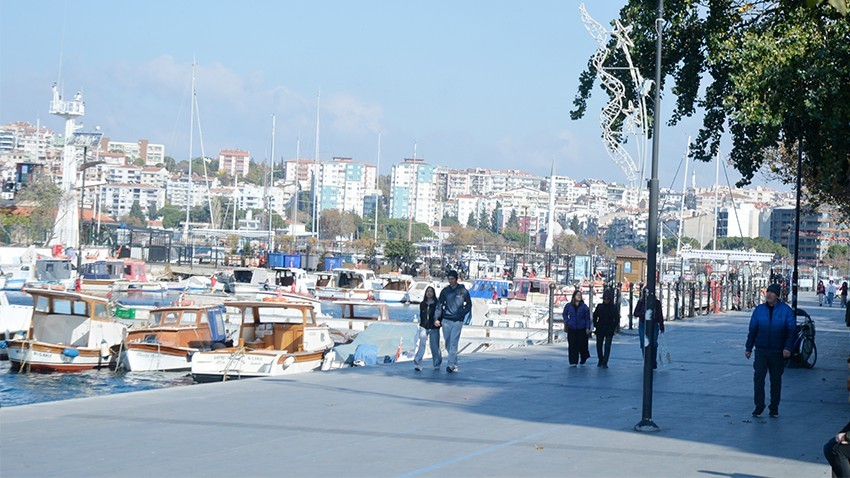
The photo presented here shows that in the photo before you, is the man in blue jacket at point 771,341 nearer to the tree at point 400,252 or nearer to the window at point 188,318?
the window at point 188,318

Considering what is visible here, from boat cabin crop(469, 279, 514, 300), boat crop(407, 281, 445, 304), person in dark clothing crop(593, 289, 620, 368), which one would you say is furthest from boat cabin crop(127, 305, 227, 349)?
boat cabin crop(469, 279, 514, 300)

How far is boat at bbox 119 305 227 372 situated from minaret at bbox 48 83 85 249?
58.2m

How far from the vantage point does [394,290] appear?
2857 inches

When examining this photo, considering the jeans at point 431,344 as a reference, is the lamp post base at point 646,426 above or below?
below

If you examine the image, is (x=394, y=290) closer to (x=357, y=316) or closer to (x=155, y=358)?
(x=357, y=316)

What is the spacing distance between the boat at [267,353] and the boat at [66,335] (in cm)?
528

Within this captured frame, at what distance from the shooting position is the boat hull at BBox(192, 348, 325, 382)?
81.4 feet

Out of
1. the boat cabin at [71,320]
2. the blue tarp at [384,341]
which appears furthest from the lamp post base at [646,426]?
the boat cabin at [71,320]

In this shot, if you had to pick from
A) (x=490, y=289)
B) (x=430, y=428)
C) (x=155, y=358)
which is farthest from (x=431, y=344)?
(x=490, y=289)

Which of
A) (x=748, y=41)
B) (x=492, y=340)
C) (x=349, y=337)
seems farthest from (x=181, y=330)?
(x=748, y=41)

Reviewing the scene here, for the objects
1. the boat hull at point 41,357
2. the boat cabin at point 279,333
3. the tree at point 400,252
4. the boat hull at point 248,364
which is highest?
the tree at point 400,252

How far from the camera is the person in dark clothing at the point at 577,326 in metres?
21.6

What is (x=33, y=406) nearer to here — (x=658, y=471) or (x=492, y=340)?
(x=658, y=471)

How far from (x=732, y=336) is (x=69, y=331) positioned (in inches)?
799
